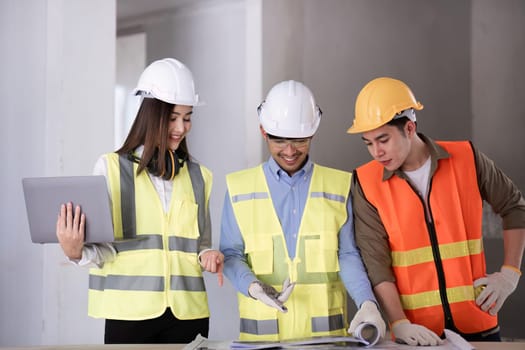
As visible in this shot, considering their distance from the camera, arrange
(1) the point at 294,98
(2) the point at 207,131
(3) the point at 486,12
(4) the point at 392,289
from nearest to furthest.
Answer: (4) the point at 392,289 < (1) the point at 294,98 < (3) the point at 486,12 < (2) the point at 207,131

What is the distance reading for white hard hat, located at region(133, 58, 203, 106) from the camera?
8.86ft

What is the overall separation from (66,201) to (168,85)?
663 millimetres

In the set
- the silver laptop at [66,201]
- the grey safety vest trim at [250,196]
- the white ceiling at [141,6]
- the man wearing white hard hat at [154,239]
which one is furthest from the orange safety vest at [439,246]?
the white ceiling at [141,6]

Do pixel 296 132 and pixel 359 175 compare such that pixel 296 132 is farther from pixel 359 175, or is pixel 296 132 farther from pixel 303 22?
pixel 303 22

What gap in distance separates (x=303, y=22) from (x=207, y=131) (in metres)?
1.13

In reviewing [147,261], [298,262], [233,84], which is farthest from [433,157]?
[233,84]

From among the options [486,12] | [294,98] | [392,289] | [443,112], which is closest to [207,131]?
[443,112]

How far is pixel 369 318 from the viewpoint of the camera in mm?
2168

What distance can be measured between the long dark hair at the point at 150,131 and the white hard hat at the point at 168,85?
3 cm

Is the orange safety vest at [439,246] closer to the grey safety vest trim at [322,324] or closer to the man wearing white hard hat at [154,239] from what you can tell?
the grey safety vest trim at [322,324]

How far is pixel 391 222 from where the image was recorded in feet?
8.44

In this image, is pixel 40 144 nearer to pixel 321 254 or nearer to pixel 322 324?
pixel 321 254


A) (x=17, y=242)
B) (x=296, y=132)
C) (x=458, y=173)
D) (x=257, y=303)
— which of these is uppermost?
(x=296, y=132)

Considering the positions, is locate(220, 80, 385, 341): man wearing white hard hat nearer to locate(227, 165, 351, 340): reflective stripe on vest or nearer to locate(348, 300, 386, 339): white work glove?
locate(227, 165, 351, 340): reflective stripe on vest
